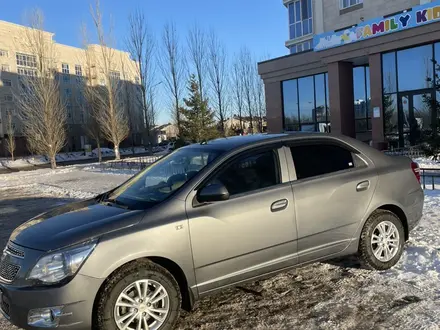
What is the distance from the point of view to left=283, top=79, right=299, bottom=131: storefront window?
26375 millimetres

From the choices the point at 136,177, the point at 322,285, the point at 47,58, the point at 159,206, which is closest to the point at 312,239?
the point at 322,285

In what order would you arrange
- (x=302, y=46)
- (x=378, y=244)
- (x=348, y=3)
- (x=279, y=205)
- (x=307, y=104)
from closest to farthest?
(x=279, y=205) < (x=378, y=244) < (x=348, y=3) < (x=307, y=104) < (x=302, y=46)

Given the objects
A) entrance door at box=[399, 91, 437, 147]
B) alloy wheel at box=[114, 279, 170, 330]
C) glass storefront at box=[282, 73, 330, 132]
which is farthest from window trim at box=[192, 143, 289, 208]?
glass storefront at box=[282, 73, 330, 132]

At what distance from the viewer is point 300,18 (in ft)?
99.1

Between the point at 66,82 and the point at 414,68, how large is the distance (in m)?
61.9

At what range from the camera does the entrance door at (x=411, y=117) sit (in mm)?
18969

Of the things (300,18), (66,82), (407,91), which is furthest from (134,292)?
(66,82)

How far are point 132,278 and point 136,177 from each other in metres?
1.68

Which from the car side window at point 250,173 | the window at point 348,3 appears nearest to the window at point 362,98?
the window at point 348,3

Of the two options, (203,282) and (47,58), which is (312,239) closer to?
(203,282)

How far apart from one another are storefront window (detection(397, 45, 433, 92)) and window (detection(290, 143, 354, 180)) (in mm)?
16167

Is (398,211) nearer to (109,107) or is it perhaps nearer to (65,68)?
(109,107)

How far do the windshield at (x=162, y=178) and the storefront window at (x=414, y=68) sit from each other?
56.6ft

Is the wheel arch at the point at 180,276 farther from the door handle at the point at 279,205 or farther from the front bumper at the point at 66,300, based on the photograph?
the door handle at the point at 279,205
